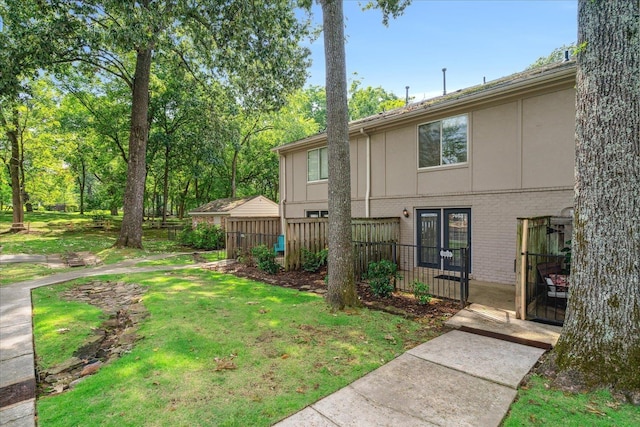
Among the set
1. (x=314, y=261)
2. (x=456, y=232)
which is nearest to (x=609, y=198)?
(x=456, y=232)

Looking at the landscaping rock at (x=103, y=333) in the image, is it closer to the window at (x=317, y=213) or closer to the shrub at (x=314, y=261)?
the shrub at (x=314, y=261)

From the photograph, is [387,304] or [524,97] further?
[524,97]

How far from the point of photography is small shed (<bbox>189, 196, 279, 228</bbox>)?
17.8m

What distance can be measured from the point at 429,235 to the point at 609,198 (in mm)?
6227

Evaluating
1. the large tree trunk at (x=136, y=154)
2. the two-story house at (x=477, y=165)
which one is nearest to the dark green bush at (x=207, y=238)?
the large tree trunk at (x=136, y=154)

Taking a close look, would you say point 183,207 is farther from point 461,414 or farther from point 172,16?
point 461,414

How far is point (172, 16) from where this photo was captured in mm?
9516

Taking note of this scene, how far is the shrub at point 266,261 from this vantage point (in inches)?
357

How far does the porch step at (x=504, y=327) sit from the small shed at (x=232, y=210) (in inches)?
541

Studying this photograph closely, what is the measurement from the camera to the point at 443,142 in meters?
9.03

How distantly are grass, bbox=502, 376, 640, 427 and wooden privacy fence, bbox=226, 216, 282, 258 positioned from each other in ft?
30.6

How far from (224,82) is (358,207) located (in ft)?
31.7

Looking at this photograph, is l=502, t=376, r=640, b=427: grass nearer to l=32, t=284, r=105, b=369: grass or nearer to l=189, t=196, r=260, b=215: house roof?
l=32, t=284, r=105, b=369: grass

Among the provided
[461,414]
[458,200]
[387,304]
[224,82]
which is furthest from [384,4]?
[224,82]
